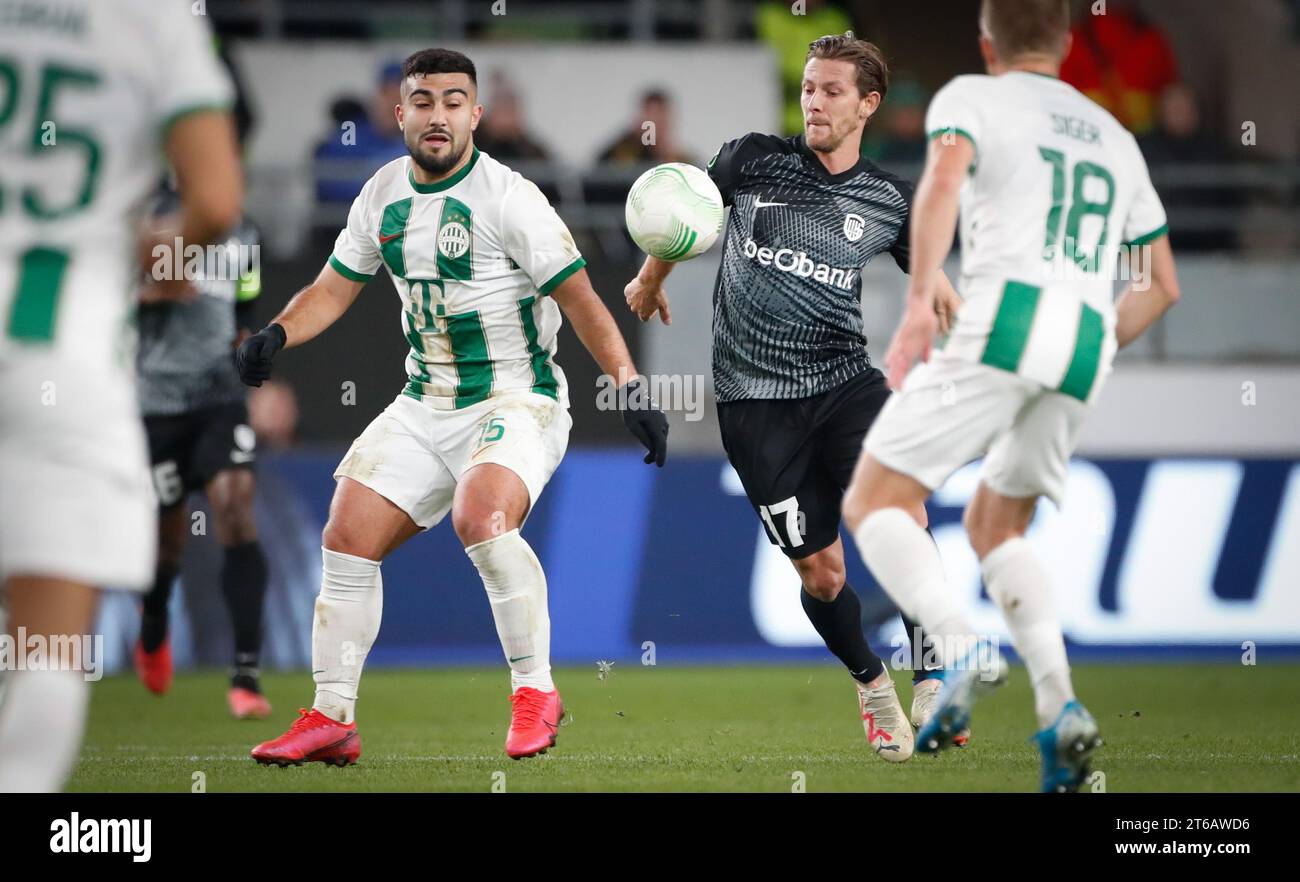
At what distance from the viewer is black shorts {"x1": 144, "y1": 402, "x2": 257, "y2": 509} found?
827cm

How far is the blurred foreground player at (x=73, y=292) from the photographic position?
3.25 meters

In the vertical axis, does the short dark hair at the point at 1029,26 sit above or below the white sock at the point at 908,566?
above

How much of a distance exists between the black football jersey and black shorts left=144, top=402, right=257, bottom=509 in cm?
288

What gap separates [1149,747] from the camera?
20.7ft

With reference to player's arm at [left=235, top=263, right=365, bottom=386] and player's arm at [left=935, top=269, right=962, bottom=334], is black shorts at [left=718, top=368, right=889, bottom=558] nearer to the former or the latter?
player's arm at [left=935, top=269, right=962, bottom=334]

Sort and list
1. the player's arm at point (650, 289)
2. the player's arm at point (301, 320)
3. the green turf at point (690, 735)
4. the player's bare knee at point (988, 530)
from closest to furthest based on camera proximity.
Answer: the player's bare knee at point (988, 530) < the green turf at point (690, 735) < the player's arm at point (301, 320) < the player's arm at point (650, 289)

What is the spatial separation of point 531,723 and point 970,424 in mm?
1977

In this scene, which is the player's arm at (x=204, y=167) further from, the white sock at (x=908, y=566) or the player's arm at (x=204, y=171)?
the white sock at (x=908, y=566)

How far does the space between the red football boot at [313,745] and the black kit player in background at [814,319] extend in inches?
66.7

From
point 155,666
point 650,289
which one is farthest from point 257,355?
point 155,666

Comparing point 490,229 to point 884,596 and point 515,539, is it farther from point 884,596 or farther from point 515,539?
point 884,596

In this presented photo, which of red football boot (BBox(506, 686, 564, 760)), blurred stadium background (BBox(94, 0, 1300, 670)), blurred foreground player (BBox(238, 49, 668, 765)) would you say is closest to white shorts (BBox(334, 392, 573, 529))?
blurred foreground player (BBox(238, 49, 668, 765))

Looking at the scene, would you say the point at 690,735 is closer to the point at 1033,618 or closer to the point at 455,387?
the point at 455,387

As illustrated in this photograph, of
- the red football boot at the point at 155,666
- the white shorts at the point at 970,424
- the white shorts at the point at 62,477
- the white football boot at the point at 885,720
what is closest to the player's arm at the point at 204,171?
the white shorts at the point at 62,477
